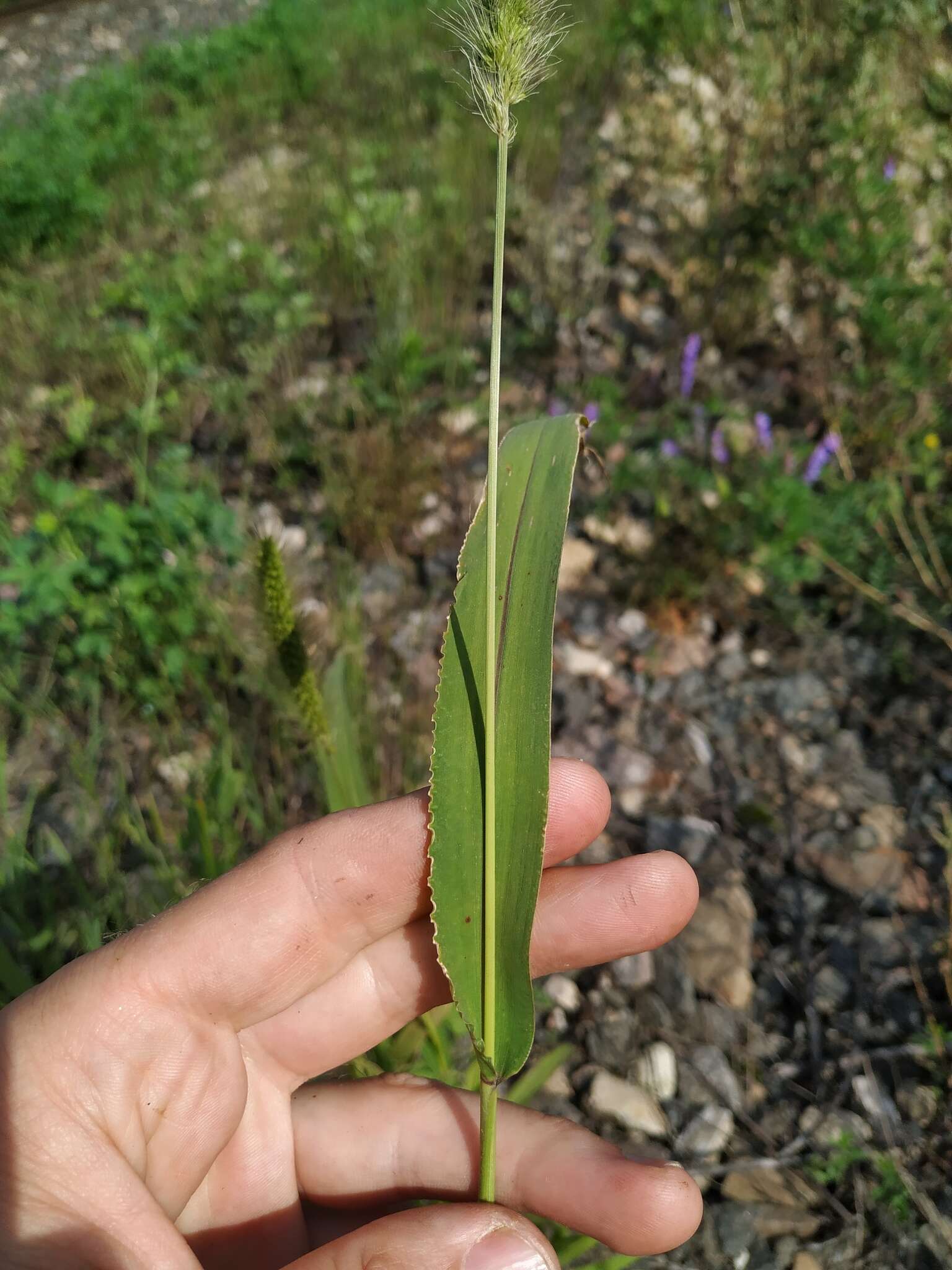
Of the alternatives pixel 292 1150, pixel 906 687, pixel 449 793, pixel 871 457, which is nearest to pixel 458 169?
pixel 871 457

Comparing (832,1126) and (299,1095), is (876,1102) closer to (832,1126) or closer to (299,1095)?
(832,1126)

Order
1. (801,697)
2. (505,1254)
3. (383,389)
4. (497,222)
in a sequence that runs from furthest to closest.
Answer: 1. (383,389)
2. (801,697)
3. (505,1254)
4. (497,222)

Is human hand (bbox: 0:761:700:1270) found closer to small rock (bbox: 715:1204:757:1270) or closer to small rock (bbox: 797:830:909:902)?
small rock (bbox: 715:1204:757:1270)

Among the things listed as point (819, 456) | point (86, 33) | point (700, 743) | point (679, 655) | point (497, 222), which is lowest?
point (700, 743)

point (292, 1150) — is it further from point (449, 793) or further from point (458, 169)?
point (458, 169)

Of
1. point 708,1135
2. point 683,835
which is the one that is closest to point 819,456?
point 683,835

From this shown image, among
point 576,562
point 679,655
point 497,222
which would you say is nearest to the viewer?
point 497,222

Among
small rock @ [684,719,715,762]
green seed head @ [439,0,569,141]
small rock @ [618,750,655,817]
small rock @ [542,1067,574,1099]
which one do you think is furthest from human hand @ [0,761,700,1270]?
green seed head @ [439,0,569,141]
